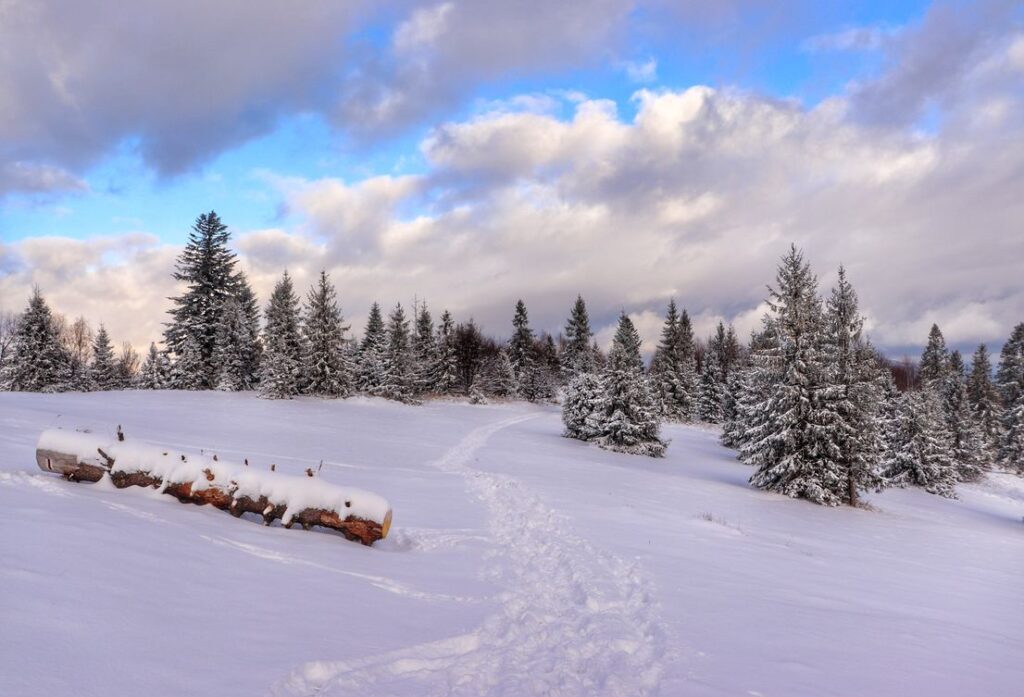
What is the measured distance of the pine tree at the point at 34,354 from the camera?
122 feet

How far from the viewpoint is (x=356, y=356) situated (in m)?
57.7

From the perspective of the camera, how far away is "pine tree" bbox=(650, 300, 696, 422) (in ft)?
189

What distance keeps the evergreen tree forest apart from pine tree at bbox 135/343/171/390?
0.19 meters

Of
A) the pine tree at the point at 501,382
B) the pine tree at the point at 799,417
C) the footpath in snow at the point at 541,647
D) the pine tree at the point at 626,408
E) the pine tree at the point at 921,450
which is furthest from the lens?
the pine tree at the point at 501,382

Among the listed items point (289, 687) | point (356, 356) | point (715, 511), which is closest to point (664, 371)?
point (356, 356)

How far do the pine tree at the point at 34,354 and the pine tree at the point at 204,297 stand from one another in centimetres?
776

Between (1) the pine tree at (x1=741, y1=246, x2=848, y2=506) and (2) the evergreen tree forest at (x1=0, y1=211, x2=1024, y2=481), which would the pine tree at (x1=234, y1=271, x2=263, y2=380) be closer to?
(2) the evergreen tree forest at (x1=0, y1=211, x2=1024, y2=481)

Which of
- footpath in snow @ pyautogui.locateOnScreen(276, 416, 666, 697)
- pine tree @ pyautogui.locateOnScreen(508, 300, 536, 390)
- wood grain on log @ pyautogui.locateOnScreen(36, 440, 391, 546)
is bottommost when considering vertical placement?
footpath in snow @ pyautogui.locateOnScreen(276, 416, 666, 697)

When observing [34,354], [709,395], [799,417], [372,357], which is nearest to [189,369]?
[34,354]

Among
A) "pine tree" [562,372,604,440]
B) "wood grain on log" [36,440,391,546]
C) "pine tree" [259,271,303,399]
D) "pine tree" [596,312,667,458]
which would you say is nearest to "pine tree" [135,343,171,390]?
"pine tree" [259,271,303,399]

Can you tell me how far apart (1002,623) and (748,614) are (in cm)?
396

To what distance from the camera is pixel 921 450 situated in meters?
32.5

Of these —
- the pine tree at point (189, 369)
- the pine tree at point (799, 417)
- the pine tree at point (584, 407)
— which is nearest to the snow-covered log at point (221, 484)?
the pine tree at point (799, 417)

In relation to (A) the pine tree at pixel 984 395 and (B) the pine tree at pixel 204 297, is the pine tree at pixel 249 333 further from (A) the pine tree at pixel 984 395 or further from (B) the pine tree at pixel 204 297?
(A) the pine tree at pixel 984 395
